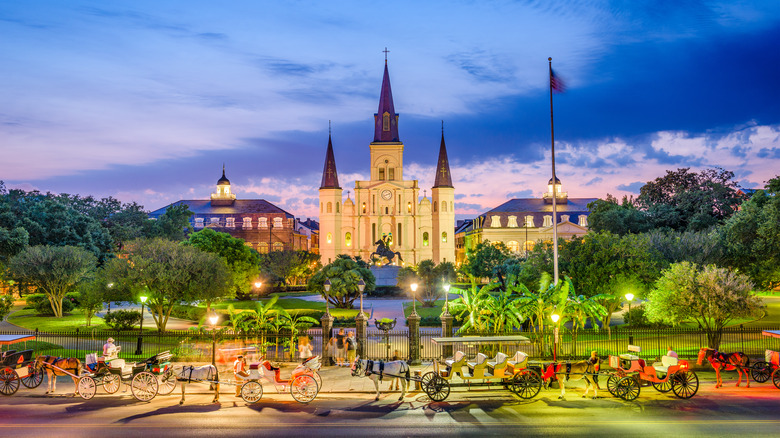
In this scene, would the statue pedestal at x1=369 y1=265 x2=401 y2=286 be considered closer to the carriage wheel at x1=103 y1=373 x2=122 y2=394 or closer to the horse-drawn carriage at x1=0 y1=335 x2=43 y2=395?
the horse-drawn carriage at x1=0 y1=335 x2=43 y2=395

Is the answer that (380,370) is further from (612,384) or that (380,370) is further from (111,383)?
(111,383)

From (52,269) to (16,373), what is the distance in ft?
83.4

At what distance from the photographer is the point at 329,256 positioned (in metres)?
90.5

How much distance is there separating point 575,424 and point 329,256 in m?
79.4

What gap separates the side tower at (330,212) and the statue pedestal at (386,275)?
98.5 ft

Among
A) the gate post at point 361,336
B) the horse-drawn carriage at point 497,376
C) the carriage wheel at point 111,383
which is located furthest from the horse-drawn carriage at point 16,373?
the horse-drawn carriage at point 497,376

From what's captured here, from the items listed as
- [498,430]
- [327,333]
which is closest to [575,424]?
[498,430]

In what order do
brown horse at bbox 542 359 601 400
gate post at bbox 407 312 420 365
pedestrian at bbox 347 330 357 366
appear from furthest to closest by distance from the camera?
1. gate post at bbox 407 312 420 365
2. pedestrian at bbox 347 330 357 366
3. brown horse at bbox 542 359 601 400

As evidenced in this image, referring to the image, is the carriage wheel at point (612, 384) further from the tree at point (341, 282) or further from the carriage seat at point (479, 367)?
the tree at point (341, 282)

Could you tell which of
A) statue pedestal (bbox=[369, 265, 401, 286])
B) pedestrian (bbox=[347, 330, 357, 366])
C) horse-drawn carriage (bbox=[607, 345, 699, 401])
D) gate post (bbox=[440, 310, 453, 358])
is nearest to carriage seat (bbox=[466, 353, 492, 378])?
horse-drawn carriage (bbox=[607, 345, 699, 401])

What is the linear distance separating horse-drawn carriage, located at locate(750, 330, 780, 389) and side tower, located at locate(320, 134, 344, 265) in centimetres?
7634

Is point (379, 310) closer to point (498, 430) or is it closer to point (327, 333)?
point (327, 333)

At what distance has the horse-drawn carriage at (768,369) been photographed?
1577cm

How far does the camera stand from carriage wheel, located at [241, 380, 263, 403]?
14.7 meters
